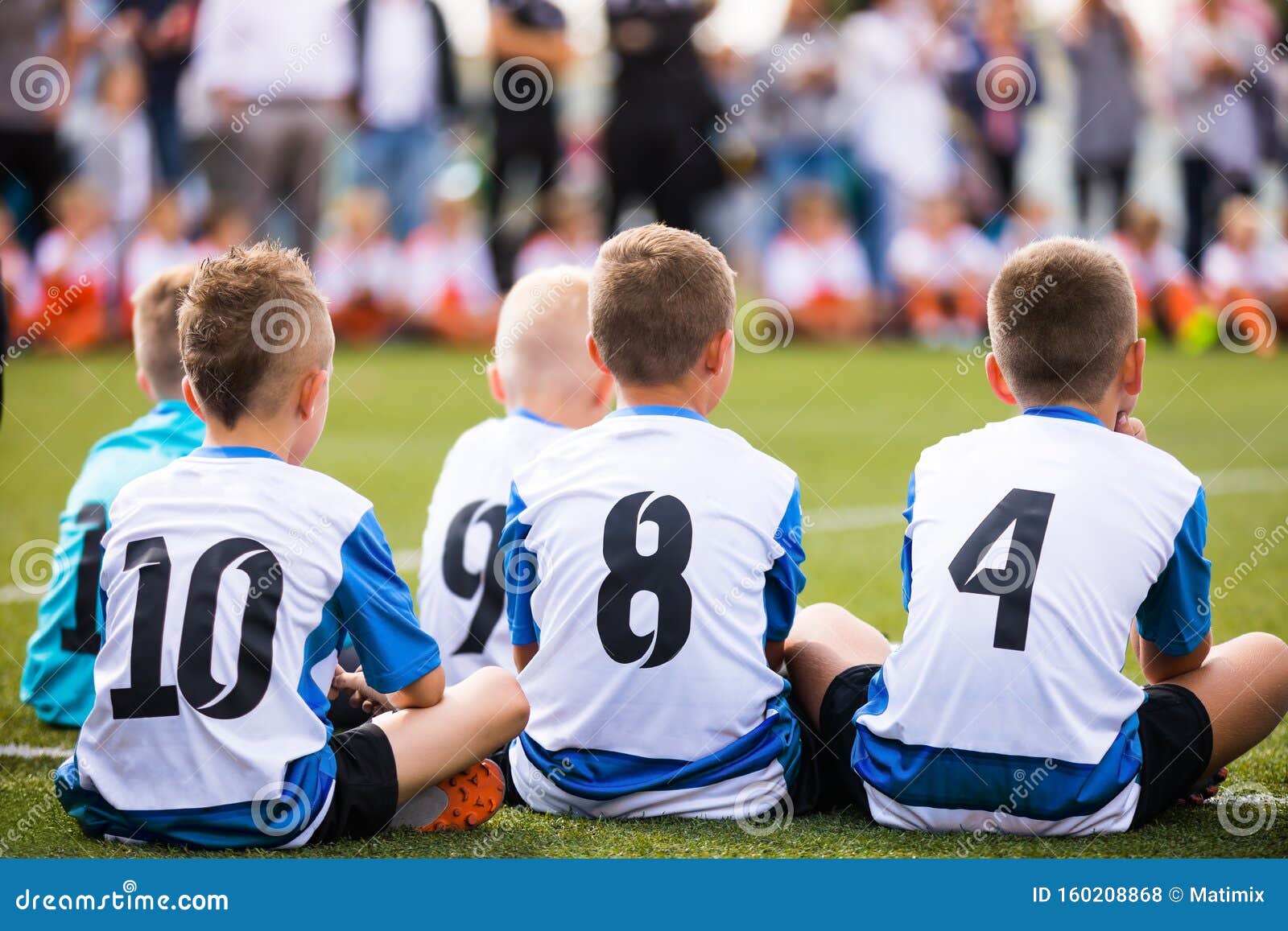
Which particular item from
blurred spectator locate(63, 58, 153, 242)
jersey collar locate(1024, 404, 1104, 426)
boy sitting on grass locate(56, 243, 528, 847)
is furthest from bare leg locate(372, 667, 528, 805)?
blurred spectator locate(63, 58, 153, 242)

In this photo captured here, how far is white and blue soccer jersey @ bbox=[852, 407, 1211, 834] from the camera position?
282 centimetres

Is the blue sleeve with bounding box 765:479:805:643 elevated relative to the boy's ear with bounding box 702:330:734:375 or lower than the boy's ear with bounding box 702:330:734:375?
lower

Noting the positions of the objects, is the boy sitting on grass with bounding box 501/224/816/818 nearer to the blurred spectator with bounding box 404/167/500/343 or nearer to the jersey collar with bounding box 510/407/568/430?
the jersey collar with bounding box 510/407/568/430

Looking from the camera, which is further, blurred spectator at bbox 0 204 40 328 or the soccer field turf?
blurred spectator at bbox 0 204 40 328

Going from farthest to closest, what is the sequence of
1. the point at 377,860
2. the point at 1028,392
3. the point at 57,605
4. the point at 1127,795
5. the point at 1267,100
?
the point at 1267,100
the point at 57,605
the point at 1028,392
the point at 1127,795
the point at 377,860

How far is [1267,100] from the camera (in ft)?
51.3

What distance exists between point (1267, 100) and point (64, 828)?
15.6 m

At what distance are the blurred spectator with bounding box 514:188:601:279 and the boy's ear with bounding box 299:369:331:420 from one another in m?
12.0

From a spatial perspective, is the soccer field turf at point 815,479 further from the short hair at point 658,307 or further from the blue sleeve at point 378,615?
the short hair at point 658,307

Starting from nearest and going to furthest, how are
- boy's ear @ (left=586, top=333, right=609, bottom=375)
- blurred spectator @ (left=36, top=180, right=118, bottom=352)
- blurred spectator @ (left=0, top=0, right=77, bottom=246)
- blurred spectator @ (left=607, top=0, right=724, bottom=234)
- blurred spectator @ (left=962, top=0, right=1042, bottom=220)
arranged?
boy's ear @ (left=586, top=333, right=609, bottom=375) < blurred spectator @ (left=0, top=0, right=77, bottom=246) < blurred spectator @ (left=607, top=0, right=724, bottom=234) < blurred spectator @ (left=36, top=180, right=118, bottom=352) < blurred spectator @ (left=962, top=0, right=1042, bottom=220)

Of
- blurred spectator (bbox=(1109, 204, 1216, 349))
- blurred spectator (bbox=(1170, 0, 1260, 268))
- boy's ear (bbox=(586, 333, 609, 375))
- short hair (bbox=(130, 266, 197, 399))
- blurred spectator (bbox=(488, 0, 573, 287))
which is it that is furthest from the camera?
blurred spectator (bbox=(1170, 0, 1260, 268))

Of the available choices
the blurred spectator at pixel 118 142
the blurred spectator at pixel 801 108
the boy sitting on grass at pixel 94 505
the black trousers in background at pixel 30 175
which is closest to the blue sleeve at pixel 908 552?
the boy sitting on grass at pixel 94 505

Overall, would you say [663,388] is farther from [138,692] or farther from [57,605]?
[57,605]

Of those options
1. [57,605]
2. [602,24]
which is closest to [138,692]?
[57,605]
